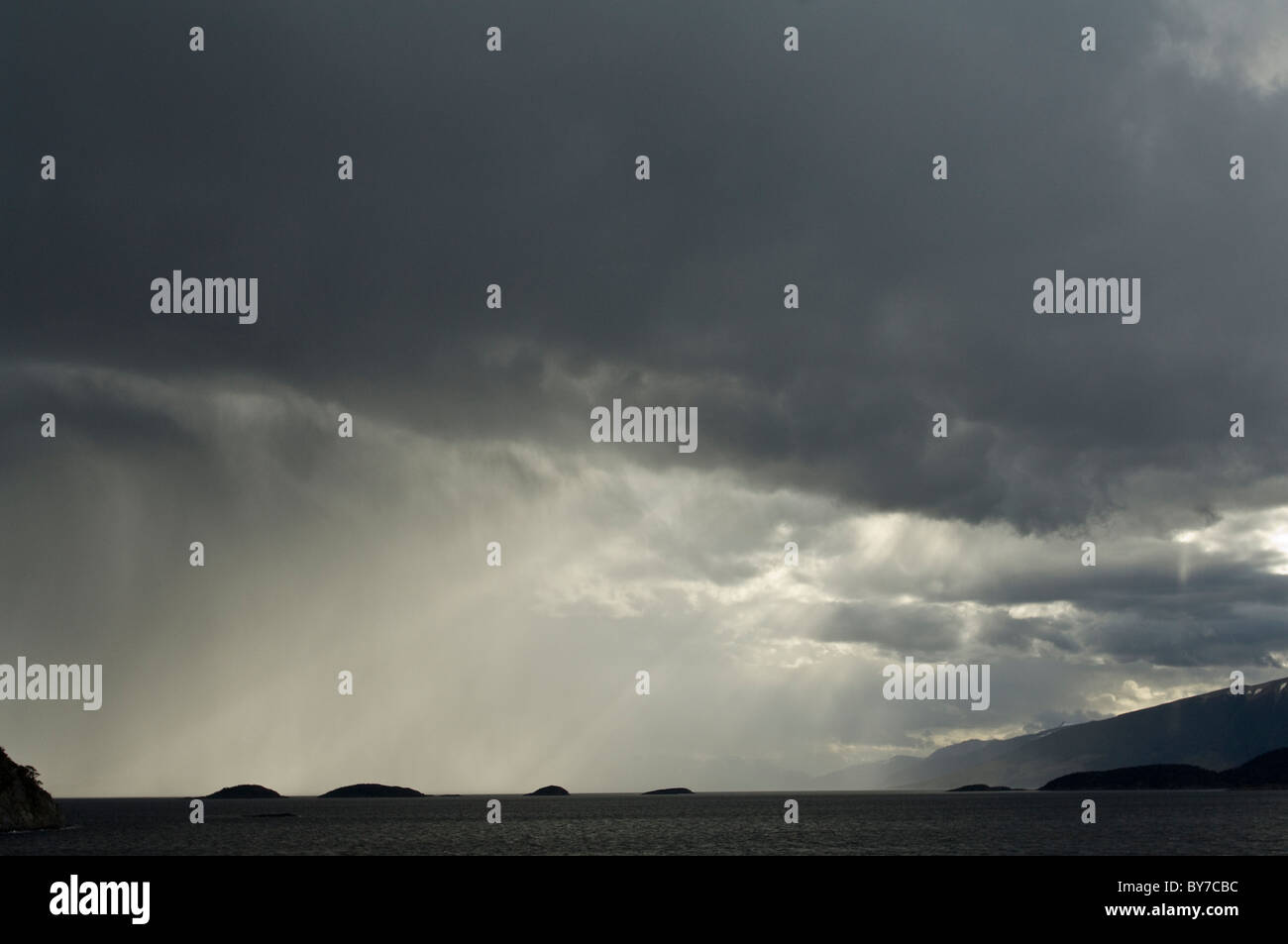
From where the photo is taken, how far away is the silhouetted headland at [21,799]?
173 meters

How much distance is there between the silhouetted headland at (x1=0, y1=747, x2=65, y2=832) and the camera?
568 feet

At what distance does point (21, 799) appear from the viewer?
17762 centimetres
